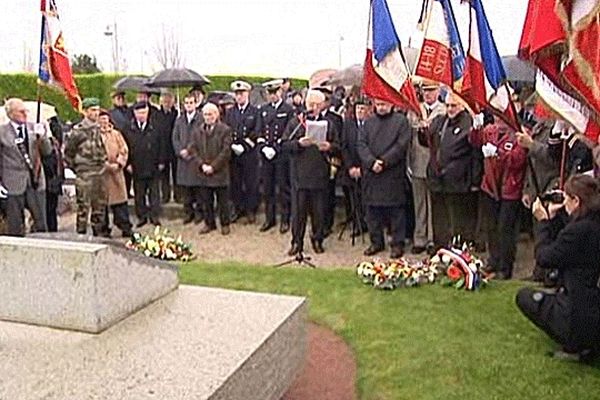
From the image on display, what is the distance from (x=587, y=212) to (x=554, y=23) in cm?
169

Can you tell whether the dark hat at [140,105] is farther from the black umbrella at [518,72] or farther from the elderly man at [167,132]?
the black umbrella at [518,72]

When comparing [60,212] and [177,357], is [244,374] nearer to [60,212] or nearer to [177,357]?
[177,357]

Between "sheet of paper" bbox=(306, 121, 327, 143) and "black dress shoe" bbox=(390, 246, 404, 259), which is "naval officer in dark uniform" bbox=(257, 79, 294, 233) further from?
"black dress shoe" bbox=(390, 246, 404, 259)

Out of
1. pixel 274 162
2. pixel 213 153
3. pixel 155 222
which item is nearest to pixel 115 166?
pixel 213 153

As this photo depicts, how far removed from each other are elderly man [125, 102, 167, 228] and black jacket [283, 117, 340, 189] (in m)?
2.98

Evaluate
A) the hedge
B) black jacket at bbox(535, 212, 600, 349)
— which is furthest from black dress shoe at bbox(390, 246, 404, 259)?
the hedge

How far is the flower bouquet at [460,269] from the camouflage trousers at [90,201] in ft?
14.9

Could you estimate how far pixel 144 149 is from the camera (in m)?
11.6

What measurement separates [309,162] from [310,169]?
3.4 inches

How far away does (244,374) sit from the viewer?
399 cm

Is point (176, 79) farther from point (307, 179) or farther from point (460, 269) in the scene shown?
point (460, 269)

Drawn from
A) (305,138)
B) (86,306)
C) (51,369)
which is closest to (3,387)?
(51,369)

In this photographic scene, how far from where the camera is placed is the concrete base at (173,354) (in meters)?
3.62

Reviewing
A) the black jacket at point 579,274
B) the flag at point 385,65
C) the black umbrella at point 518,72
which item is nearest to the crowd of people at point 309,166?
the flag at point 385,65
